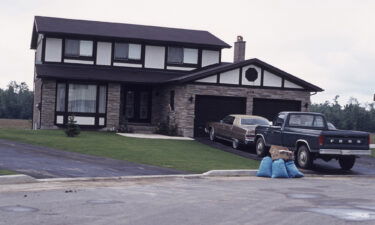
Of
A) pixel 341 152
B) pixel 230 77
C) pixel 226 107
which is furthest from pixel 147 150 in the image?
pixel 230 77

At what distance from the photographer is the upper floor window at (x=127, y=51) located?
120 feet

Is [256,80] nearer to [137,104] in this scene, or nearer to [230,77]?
[230,77]

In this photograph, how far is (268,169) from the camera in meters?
19.5

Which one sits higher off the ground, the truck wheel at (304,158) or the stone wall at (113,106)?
the stone wall at (113,106)

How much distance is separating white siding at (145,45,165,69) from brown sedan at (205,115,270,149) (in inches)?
312

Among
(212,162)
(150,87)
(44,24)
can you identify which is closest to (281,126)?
(212,162)

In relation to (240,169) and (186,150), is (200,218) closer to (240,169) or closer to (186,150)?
(240,169)

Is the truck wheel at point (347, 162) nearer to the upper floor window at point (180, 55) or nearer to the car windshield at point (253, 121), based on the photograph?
the car windshield at point (253, 121)

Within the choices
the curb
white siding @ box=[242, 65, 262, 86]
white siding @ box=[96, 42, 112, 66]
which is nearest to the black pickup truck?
white siding @ box=[242, 65, 262, 86]

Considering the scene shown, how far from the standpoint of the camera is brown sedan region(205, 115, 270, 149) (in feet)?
88.6

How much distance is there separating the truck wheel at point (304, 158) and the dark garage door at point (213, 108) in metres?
11.2

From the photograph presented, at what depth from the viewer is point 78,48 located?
3588 centimetres

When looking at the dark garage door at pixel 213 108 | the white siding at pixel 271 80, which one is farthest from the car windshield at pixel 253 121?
the white siding at pixel 271 80

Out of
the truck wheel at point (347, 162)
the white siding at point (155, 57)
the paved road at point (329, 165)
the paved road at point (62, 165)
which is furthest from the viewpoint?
the white siding at point (155, 57)
